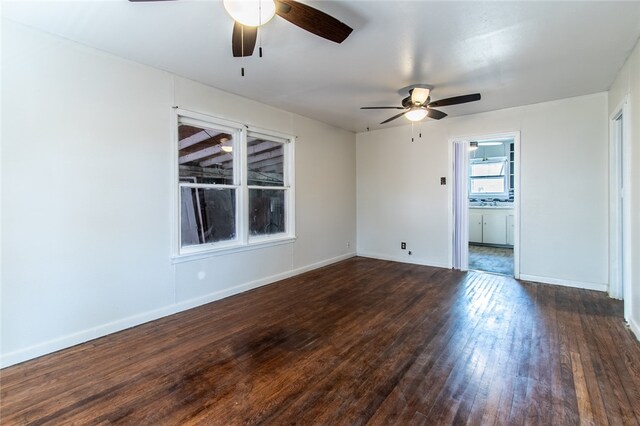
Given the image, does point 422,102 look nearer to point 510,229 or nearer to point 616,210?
point 616,210

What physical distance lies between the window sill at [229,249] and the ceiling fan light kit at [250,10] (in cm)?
254

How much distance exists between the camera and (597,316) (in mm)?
3164

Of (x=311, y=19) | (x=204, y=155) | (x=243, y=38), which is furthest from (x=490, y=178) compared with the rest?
(x=243, y=38)

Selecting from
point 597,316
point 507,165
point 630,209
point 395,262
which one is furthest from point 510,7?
point 507,165

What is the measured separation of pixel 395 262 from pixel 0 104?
5.51m

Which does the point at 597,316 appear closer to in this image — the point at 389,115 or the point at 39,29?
the point at 389,115

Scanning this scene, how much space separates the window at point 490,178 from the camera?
306 inches

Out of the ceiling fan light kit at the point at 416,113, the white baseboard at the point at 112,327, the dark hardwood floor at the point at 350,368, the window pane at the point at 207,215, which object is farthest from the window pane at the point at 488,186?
the window pane at the point at 207,215

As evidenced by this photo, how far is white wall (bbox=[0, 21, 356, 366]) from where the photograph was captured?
235 centimetres

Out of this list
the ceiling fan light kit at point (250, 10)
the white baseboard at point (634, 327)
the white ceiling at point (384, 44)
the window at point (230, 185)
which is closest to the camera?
the ceiling fan light kit at point (250, 10)

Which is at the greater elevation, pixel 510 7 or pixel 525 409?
pixel 510 7

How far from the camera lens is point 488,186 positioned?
8.04 m

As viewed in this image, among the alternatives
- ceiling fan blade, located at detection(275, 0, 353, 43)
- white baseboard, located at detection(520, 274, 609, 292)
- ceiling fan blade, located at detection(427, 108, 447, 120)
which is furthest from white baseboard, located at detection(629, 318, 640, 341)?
ceiling fan blade, located at detection(275, 0, 353, 43)

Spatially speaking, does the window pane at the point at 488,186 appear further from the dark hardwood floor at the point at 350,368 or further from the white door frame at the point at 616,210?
the dark hardwood floor at the point at 350,368
